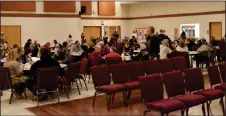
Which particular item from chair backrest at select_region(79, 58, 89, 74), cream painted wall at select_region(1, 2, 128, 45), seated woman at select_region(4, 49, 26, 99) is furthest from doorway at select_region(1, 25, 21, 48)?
seated woman at select_region(4, 49, 26, 99)

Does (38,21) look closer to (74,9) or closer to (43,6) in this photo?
(43,6)

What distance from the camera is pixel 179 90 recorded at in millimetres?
5414

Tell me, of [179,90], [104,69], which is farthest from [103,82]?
[179,90]

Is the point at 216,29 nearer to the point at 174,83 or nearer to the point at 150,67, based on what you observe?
the point at 150,67

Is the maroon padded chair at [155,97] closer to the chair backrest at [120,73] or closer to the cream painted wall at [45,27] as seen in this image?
the chair backrest at [120,73]

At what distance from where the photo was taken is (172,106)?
15.2 feet

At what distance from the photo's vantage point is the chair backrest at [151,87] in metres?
4.86

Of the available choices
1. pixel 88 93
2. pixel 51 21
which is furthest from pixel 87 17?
pixel 88 93

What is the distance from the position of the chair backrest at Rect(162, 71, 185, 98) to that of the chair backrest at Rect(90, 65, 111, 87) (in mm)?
1613

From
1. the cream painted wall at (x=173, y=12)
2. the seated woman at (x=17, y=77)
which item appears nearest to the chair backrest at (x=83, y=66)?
the seated woman at (x=17, y=77)

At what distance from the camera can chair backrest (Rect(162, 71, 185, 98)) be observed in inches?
205

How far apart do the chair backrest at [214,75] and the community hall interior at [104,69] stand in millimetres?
21

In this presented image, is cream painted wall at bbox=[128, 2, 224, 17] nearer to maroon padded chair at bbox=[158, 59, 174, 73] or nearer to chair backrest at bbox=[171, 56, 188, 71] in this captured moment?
chair backrest at bbox=[171, 56, 188, 71]

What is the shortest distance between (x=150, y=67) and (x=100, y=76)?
1420 millimetres
